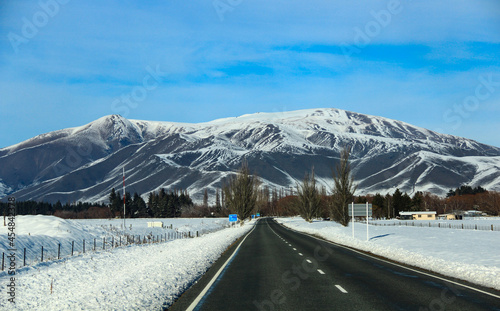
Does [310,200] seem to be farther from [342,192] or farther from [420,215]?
[420,215]

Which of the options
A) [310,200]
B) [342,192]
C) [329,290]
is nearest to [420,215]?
[310,200]

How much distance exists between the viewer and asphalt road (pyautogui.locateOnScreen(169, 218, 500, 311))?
11750 mm

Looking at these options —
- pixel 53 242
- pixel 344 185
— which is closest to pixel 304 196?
pixel 344 185

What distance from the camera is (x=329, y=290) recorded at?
46.2 feet

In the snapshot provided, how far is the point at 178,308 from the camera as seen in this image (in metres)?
11.6

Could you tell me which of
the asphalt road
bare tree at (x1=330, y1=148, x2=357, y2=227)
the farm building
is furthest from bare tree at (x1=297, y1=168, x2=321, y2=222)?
the asphalt road

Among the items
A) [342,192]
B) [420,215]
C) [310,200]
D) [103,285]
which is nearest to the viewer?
[103,285]

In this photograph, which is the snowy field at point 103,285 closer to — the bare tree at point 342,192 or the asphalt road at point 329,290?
the asphalt road at point 329,290

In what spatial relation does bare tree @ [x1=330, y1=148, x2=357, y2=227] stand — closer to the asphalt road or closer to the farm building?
the asphalt road

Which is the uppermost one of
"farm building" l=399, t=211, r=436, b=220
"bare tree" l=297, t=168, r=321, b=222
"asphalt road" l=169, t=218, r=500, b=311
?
"bare tree" l=297, t=168, r=321, b=222

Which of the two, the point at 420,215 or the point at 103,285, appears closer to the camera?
the point at 103,285

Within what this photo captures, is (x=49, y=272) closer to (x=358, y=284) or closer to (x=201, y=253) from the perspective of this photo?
(x=201, y=253)

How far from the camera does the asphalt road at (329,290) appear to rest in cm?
1175

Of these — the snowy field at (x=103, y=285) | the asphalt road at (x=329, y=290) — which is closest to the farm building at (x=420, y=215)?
the snowy field at (x=103, y=285)
